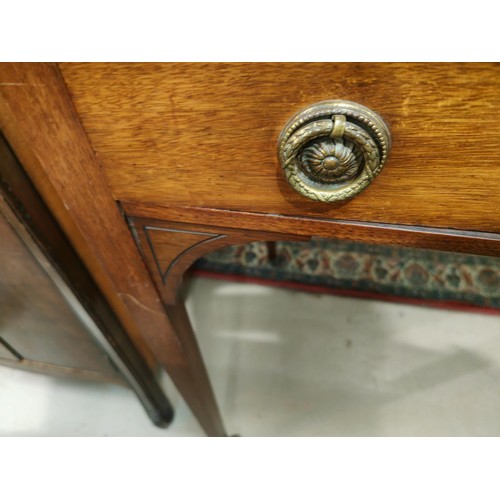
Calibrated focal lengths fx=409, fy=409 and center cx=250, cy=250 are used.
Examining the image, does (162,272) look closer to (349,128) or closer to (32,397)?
(349,128)

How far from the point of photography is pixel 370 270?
3.88 ft

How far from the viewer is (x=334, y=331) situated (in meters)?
1.09

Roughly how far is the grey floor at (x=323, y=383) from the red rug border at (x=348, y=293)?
19mm

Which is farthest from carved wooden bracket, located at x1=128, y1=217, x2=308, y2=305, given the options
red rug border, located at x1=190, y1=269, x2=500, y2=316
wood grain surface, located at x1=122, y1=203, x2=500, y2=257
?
red rug border, located at x1=190, y1=269, x2=500, y2=316

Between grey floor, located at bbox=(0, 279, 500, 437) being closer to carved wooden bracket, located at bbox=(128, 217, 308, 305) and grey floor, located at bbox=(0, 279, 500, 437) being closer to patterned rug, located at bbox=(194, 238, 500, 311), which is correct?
patterned rug, located at bbox=(194, 238, 500, 311)

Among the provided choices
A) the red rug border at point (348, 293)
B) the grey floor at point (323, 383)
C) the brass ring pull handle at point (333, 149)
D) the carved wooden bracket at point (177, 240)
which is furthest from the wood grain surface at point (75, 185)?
the red rug border at point (348, 293)

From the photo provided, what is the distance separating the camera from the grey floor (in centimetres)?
95

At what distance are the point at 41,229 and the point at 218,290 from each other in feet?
2.52

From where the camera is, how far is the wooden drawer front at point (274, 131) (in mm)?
230

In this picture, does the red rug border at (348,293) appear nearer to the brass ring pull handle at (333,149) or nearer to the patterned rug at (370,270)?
the patterned rug at (370,270)

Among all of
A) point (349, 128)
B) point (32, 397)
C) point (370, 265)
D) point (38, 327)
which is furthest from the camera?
point (370, 265)

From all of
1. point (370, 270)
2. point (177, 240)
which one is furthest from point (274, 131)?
point (370, 270)

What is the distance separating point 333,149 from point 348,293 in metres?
0.94

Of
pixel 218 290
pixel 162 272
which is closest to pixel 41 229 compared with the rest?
pixel 162 272
